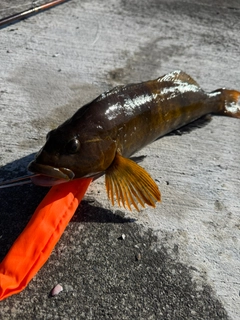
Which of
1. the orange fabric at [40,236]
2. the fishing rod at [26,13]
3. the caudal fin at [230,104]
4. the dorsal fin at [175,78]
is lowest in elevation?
the orange fabric at [40,236]

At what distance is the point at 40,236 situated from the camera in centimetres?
286

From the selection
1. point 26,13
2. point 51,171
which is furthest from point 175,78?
point 26,13

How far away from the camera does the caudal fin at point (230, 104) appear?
438cm

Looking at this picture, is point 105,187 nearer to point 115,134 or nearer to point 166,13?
point 115,134

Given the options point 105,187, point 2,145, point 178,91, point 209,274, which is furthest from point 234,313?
point 2,145

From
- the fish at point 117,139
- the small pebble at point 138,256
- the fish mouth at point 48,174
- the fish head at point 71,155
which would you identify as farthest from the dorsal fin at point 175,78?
the small pebble at point 138,256

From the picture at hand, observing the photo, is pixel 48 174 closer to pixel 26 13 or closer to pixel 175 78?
pixel 175 78

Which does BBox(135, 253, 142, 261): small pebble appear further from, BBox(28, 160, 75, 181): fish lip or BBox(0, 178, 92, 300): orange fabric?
BBox(28, 160, 75, 181): fish lip

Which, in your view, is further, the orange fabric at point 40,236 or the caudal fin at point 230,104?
the caudal fin at point 230,104

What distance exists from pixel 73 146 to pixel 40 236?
63 cm

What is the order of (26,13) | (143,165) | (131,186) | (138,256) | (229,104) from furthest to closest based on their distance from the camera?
(26,13) < (229,104) < (143,165) < (131,186) < (138,256)

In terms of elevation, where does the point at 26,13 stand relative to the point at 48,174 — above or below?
above

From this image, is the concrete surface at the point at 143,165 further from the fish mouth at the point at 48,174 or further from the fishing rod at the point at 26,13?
the fish mouth at the point at 48,174

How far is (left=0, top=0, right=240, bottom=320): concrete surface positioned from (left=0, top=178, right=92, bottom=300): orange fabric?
4.7 inches
